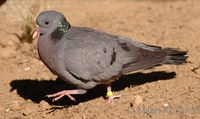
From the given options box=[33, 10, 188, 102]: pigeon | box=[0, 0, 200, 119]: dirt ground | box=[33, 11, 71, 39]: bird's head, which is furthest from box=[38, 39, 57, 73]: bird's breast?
box=[0, 0, 200, 119]: dirt ground

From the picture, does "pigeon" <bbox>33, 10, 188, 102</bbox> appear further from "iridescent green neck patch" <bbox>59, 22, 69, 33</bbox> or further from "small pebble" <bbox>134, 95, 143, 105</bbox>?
"small pebble" <bbox>134, 95, 143, 105</bbox>

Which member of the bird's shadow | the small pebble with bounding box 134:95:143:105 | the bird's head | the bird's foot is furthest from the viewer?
the bird's shadow

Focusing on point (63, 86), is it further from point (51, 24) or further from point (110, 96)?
point (51, 24)

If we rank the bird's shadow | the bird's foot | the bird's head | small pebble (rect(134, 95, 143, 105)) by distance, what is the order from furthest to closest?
the bird's shadow
the bird's foot
the bird's head
small pebble (rect(134, 95, 143, 105))

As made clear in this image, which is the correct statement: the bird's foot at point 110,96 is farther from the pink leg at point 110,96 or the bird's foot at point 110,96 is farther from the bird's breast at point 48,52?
the bird's breast at point 48,52

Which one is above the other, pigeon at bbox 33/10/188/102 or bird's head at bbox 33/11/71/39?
bird's head at bbox 33/11/71/39

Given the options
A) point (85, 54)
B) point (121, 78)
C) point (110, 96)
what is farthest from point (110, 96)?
point (121, 78)

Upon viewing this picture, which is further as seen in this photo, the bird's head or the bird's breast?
the bird's head
